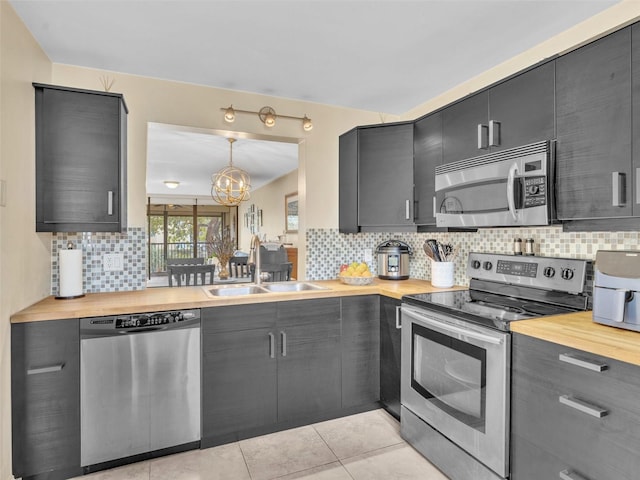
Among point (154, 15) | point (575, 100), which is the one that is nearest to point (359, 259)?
point (575, 100)

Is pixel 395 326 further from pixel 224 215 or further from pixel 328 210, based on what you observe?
pixel 224 215

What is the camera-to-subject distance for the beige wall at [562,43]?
1832 millimetres

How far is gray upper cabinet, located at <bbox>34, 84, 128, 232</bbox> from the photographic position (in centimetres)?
214

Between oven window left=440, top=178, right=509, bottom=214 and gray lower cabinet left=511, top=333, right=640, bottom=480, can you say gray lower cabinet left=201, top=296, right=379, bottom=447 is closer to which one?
oven window left=440, top=178, right=509, bottom=214

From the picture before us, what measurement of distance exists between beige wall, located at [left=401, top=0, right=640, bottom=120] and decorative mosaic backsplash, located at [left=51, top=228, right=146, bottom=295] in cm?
258

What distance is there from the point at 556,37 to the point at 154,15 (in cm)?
224

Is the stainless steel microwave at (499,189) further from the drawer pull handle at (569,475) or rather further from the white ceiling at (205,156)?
the white ceiling at (205,156)

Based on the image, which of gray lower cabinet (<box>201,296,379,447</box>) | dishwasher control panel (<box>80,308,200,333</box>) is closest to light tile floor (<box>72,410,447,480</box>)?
gray lower cabinet (<box>201,296,379,447</box>)

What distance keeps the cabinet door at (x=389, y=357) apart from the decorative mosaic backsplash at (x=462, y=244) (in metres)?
0.64

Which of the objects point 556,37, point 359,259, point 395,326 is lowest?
point 395,326

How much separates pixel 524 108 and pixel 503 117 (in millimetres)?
127

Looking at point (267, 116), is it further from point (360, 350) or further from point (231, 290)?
point (360, 350)

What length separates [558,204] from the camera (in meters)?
1.82

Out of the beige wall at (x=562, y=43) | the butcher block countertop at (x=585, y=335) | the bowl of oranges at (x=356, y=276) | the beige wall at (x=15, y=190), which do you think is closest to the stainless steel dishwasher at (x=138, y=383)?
the beige wall at (x=15, y=190)
